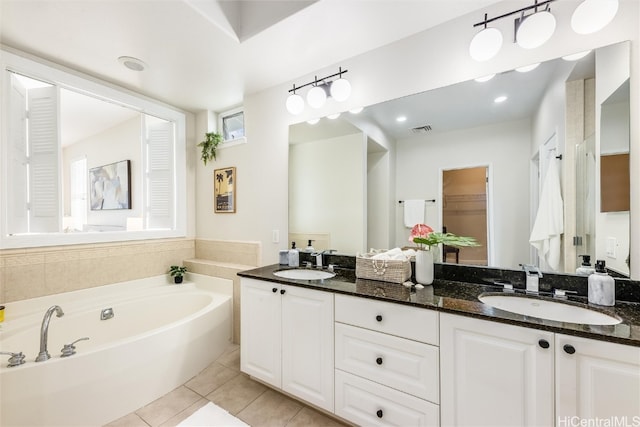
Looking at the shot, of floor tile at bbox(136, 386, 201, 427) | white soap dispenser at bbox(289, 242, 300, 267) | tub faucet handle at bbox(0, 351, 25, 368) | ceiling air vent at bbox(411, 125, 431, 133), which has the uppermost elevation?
ceiling air vent at bbox(411, 125, 431, 133)

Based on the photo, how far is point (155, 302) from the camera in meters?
2.54

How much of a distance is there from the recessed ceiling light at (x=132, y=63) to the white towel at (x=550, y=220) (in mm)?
2937

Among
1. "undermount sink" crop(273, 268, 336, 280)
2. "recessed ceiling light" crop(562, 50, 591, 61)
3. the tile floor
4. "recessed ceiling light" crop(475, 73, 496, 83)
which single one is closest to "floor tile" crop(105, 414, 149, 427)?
the tile floor

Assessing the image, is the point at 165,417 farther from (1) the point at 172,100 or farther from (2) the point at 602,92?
(2) the point at 602,92

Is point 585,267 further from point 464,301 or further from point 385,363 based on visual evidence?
point 385,363

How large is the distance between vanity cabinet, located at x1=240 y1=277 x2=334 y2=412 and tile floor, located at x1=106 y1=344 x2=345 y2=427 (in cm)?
13

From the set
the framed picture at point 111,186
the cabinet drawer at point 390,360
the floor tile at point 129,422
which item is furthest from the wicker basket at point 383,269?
the framed picture at point 111,186

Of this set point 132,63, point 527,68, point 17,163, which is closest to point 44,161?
point 17,163

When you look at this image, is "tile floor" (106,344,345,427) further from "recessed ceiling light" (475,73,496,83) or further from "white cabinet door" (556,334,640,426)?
"recessed ceiling light" (475,73,496,83)

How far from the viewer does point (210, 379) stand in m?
2.03

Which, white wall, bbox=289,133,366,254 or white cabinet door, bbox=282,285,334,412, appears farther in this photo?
white wall, bbox=289,133,366,254

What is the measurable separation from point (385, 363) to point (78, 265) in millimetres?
2603

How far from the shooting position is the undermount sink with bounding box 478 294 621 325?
3.68ft

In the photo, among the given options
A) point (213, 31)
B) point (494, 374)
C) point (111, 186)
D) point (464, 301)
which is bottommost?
point (494, 374)
